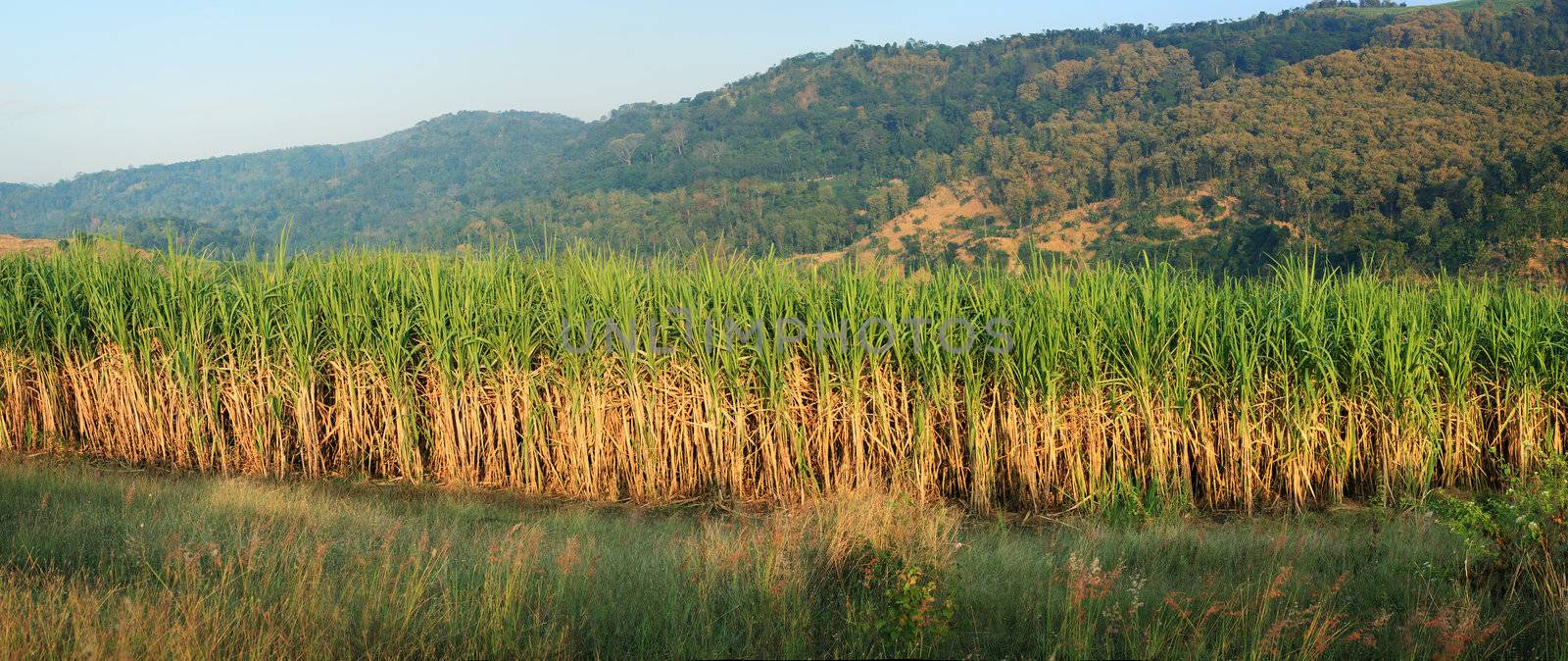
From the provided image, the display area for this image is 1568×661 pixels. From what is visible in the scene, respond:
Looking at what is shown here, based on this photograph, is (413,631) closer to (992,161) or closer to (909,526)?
(909,526)

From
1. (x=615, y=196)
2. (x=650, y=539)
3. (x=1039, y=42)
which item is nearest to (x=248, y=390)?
(x=650, y=539)

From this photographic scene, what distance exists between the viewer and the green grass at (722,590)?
9.23 ft

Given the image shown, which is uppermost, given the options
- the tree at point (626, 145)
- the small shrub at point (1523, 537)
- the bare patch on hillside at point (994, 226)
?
the tree at point (626, 145)

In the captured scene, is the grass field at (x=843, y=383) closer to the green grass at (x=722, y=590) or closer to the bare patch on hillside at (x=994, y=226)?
the green grass at (x=722, y=590)

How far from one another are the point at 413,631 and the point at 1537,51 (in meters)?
68.6

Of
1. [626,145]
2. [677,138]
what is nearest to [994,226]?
[677,138]

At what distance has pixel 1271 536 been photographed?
4.55 meters

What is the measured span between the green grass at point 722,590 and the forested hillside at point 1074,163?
3387mm

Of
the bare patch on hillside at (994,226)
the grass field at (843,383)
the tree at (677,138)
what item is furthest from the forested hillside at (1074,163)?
the grass field at (843,383)

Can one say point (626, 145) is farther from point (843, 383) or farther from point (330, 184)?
point (843, 383)

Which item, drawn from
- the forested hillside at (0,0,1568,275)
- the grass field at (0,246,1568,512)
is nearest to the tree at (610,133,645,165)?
the forested hillside at (0,0,1568,275)

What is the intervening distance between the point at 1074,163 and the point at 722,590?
52.0 meters

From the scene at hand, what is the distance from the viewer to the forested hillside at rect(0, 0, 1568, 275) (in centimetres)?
3484

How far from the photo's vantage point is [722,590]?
11.1ft
